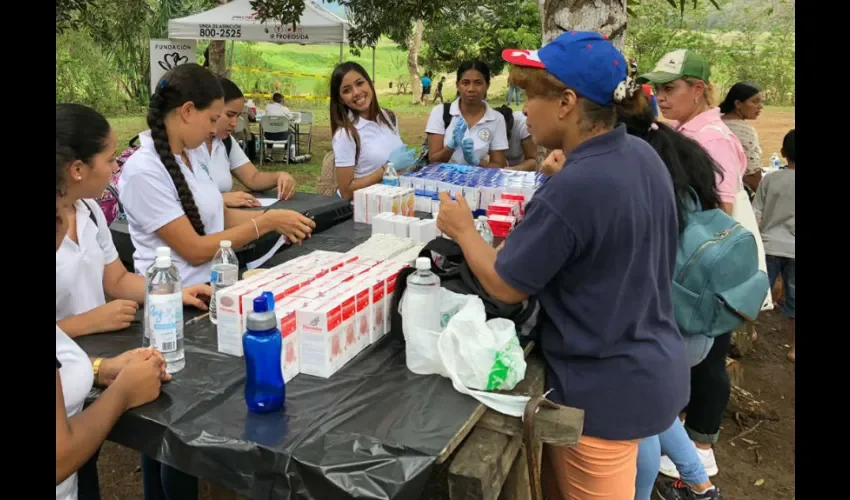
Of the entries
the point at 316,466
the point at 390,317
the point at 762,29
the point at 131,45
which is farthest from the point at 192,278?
the point at 762,29

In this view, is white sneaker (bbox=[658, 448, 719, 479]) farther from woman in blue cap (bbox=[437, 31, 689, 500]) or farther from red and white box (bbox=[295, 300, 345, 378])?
red and white box (bbox=[295, 300, 345, 378])

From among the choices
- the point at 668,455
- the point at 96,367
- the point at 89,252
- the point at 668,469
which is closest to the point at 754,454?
the point at 668,469

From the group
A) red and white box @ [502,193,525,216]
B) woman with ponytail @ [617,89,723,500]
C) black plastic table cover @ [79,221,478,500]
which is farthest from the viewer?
red and white box @ [502,193,525,216]

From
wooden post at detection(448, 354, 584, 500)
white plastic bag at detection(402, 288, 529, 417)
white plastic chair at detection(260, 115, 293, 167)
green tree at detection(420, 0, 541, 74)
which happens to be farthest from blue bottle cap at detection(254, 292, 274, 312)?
white plastic chair at detection(260, 115, 293, 167)

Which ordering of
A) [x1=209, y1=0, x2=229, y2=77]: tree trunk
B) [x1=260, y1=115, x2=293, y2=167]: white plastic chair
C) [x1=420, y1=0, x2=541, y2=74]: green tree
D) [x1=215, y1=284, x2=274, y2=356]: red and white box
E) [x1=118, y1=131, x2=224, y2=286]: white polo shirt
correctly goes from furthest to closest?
1. [x1=260, y1=115, x2=293, y2=167]: white plastic chair
2. [x1=420, y1=0, x2=541, y2=74]: green tree
3. [x1=209, y1=0, x2=229, y2=77]: tree trunk
4. [x1=118, y1=131, x2=224, y2=286]: white polo shirt
5. [x1=215, y1=284, x2=274, y2=356]: red and white box

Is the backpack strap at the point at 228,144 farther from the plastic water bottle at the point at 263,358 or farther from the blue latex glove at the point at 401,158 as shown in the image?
the plastic water bottle at the point at 263,358

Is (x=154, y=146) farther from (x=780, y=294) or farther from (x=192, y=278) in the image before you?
(x=780, y=294)

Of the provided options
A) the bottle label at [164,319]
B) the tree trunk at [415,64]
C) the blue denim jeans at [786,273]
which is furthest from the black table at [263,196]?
the tree trunk at [415,64]

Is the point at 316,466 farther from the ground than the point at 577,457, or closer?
farther from the ground

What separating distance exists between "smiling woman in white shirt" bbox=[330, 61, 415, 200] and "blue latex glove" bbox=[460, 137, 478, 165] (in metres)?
A: 0.53

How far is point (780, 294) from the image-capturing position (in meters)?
5.36

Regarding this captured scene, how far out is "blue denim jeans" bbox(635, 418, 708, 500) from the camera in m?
2.24

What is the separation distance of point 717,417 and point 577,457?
1477 mm

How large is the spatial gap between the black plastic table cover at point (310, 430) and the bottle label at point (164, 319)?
0.34 ft
